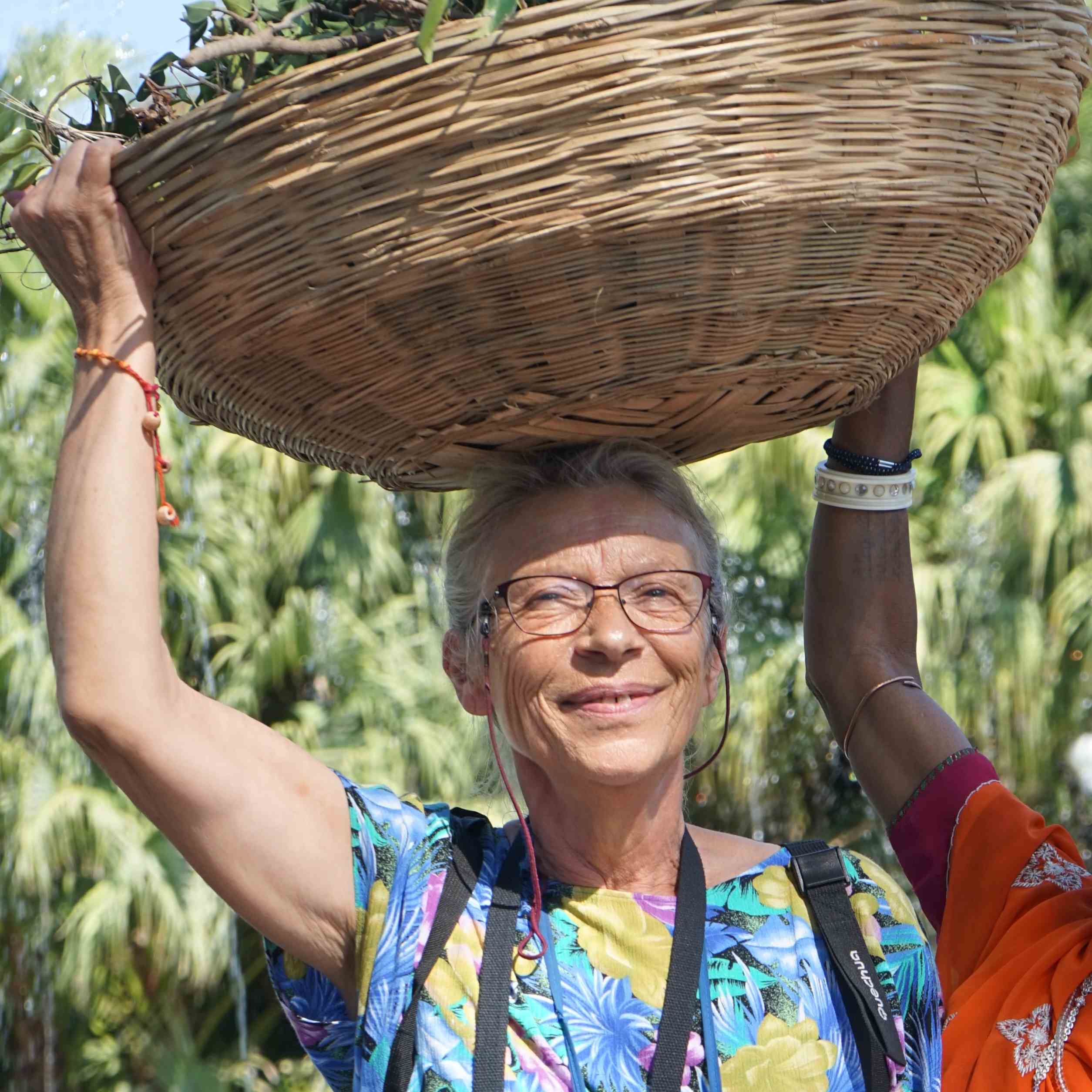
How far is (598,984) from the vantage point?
1.37 metres

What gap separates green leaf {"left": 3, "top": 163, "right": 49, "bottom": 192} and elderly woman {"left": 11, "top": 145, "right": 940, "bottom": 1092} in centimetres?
5

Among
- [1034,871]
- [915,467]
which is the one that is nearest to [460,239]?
[1034,871]

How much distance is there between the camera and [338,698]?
6.91 meters

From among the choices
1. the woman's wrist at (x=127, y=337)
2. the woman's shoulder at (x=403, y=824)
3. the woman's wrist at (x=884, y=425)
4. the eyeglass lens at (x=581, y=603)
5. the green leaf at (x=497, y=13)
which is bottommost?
the woman's shoulder at (x=403, y=824)

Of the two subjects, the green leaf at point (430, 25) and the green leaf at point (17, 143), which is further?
the green leaf at point (17, 143)

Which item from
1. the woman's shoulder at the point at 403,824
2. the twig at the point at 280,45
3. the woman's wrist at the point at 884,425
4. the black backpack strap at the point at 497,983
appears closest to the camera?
the twig at the point at 280,45

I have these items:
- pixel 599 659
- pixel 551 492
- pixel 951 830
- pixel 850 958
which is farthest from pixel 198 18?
pixel 951 830

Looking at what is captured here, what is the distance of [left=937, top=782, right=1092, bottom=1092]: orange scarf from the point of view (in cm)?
144

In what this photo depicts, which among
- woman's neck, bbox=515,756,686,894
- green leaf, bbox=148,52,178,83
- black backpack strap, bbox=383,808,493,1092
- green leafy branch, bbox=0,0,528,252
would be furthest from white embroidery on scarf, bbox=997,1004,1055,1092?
green leaf, bbox=148,52,178,83

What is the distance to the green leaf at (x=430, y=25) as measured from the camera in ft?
3.13

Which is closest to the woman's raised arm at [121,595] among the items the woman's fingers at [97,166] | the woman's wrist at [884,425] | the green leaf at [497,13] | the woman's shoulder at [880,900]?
the woman's fingers at [97,166]

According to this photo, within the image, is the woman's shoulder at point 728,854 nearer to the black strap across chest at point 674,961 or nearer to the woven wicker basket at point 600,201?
the black strap across chest at point 674,961

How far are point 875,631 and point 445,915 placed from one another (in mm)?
745

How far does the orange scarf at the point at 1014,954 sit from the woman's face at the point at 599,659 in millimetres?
397
